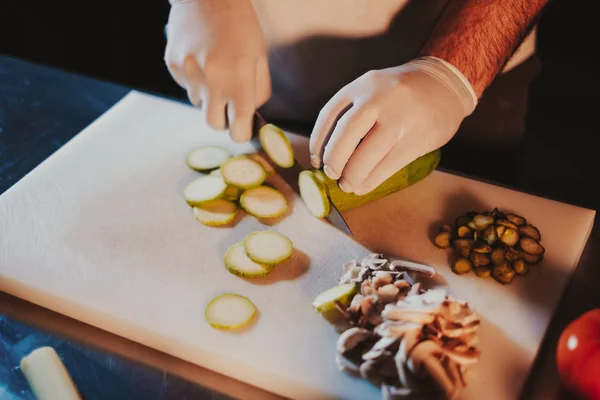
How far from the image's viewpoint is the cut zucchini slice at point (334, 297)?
1.83m

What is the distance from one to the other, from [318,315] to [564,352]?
2.21 feet

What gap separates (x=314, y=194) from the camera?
2225mm

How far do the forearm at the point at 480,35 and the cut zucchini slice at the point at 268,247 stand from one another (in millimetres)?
847

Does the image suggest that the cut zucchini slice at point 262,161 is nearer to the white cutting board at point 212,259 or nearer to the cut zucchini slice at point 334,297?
the white cutting board at point 212,259

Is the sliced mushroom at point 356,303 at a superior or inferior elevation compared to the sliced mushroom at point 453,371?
inferior

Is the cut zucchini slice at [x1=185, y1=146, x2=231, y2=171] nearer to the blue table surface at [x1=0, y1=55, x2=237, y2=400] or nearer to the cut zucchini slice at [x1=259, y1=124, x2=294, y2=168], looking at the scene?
the cut zucchini slice at [x1=259, y1=124, x2=294, y2=168]

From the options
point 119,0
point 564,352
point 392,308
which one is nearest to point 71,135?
point 392,308

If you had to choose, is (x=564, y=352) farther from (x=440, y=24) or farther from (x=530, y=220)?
(x=440, y=24)

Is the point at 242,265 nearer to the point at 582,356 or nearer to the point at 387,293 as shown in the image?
the point at 387,293

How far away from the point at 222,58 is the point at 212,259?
0.75 metres

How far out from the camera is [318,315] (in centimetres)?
191

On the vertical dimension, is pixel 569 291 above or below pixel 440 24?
below

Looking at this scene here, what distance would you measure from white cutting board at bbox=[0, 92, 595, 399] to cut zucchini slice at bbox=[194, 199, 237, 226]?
0.03 metres

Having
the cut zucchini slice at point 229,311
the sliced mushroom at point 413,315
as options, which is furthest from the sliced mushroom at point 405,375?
the cut zucchini slice at point 229,311
